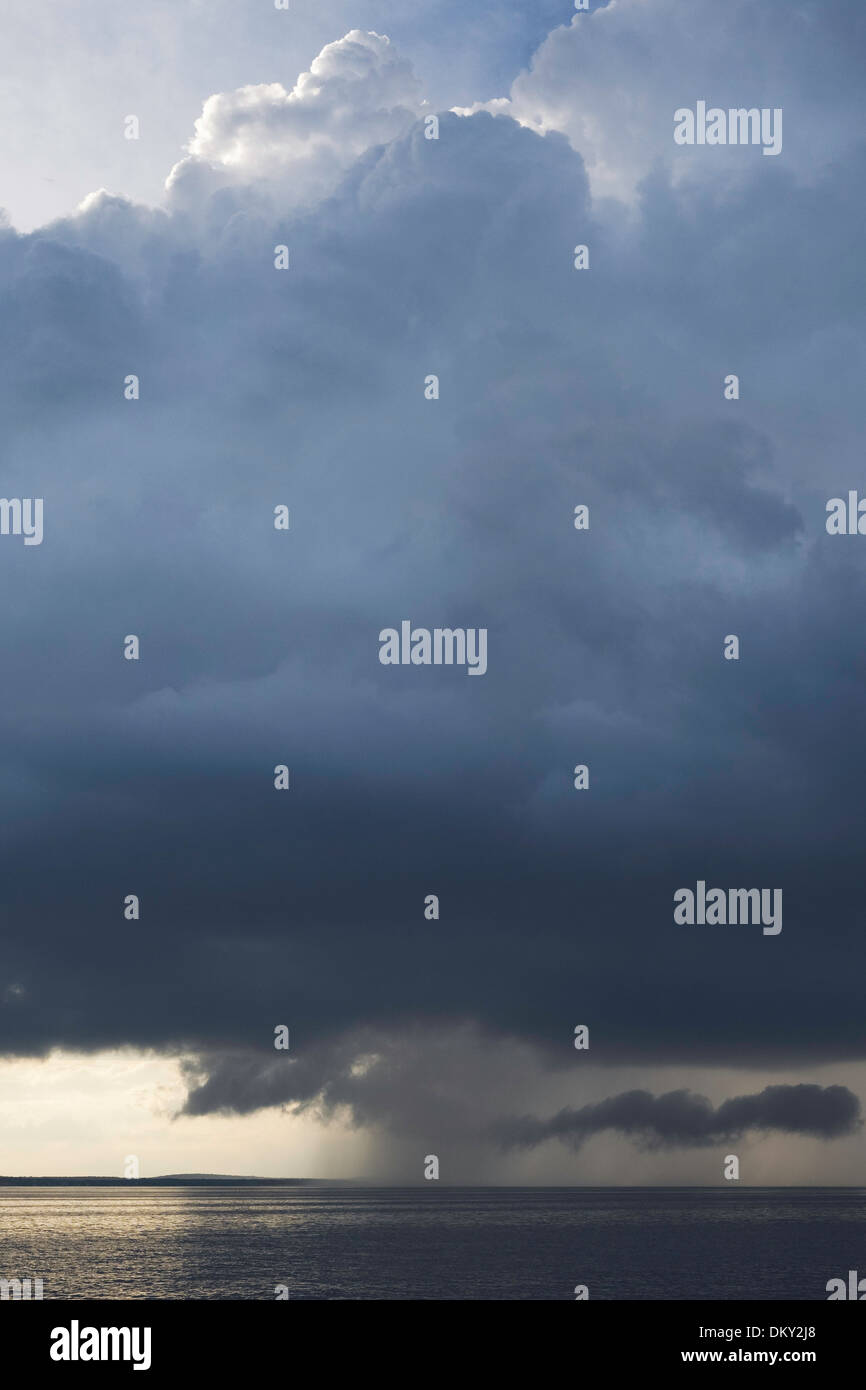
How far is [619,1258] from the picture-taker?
613 ft
